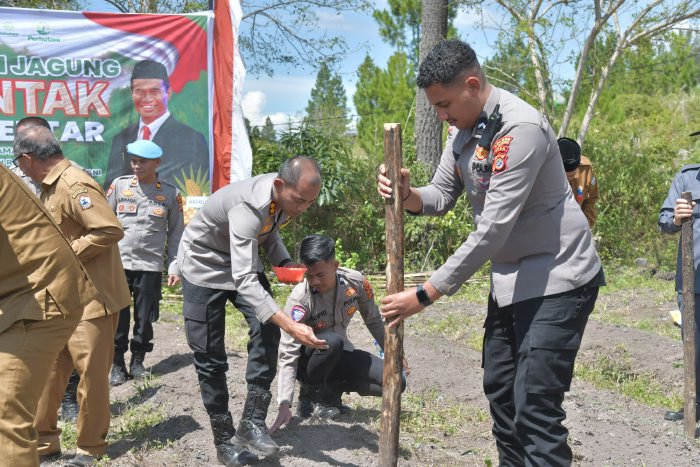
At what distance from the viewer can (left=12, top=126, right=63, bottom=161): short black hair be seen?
407 cm

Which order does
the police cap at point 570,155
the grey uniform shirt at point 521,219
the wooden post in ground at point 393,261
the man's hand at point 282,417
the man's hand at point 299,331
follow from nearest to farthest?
the grey uniform shirt at point 521,219
the wooden post in ground at point 393,261
the man's hand at point 299,331
the man's hand at point 282,417
the police cap at point 570,155

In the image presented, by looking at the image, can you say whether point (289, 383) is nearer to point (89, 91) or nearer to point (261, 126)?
point (89, 91)

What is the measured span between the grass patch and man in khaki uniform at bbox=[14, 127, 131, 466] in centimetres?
371

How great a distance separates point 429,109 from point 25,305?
859 centimetres

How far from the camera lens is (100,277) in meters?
4.21

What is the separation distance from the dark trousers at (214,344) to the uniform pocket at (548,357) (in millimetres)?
1565

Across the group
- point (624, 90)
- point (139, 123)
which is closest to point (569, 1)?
point (139, 123)

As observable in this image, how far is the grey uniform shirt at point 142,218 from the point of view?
594 cm

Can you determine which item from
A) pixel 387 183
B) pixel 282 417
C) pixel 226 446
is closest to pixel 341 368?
pixel 282 417

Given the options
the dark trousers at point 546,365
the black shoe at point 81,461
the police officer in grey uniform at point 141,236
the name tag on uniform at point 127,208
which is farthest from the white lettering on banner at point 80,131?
the dark trousers at point 546,365

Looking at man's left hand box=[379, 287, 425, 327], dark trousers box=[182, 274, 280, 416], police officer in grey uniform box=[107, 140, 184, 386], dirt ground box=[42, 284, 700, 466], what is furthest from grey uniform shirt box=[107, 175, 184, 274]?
man's left hand box=[379, 287, 425, 327]

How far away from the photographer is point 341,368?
477cm

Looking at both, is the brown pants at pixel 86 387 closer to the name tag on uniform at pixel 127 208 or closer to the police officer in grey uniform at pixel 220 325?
the police officer in grey uniform at pixel 220 325

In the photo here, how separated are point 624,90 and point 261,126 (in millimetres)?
17923
